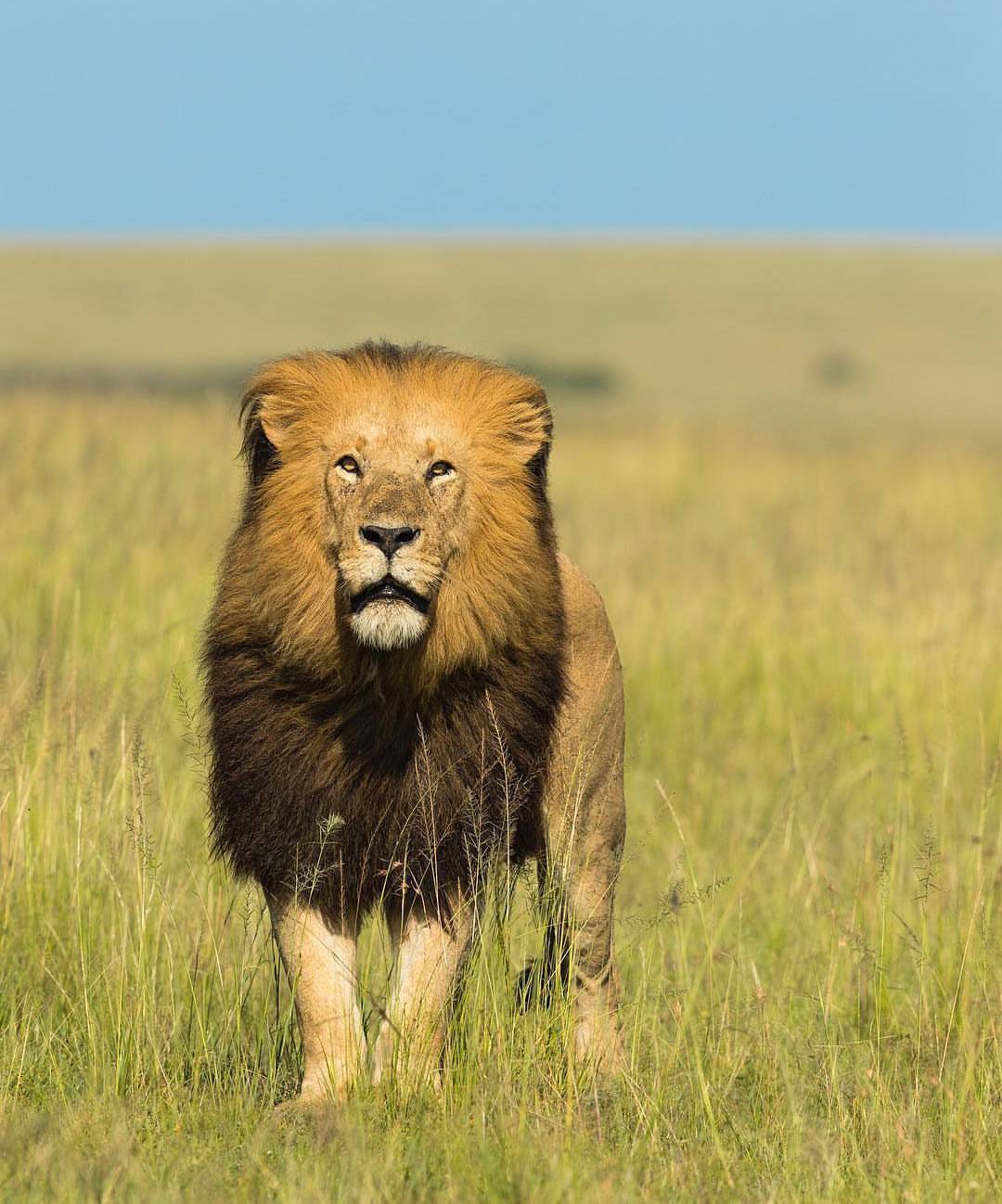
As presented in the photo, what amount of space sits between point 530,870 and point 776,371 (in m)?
47.8

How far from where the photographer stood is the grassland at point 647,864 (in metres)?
3.59

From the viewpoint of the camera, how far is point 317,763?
13.8 feet

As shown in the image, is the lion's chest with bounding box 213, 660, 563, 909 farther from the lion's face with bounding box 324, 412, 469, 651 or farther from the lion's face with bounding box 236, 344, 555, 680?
the lion's face with bounding box 324, 412, 469, 651

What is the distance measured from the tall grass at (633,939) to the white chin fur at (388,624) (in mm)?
654

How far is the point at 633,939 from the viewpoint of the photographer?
16.8 feet

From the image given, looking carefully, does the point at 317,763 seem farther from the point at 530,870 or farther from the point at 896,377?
the point at 896,377

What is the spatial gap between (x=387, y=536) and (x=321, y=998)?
994 mm

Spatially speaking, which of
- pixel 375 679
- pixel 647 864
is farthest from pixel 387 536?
pixel 647 864

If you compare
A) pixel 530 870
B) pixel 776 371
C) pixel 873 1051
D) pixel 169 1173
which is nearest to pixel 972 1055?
pixel 873 1051

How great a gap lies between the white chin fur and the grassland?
2.31ft

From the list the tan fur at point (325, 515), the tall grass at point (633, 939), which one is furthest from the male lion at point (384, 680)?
the tall grass at point (633, 939)

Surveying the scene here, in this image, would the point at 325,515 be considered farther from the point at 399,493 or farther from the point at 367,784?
the point at 367,784

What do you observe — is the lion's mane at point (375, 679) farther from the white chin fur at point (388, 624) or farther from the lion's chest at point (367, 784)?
the white chin fur at point (388, 624)

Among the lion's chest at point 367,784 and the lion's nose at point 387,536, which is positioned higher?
the lion's nose at point 387,536
